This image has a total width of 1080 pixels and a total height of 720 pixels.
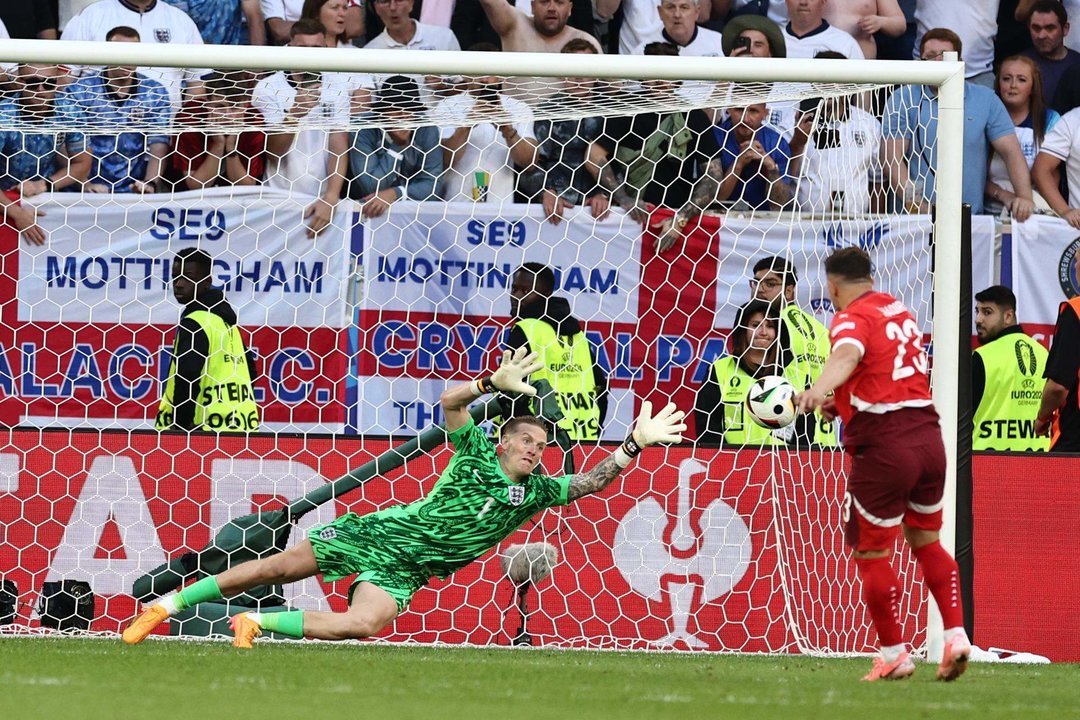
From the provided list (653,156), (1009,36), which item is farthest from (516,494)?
(1009,36)

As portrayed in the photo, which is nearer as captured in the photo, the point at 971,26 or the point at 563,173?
the point at 563,173

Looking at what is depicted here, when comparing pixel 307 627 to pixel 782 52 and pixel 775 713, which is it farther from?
pixel 782 52

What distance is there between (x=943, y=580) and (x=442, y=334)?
4.24 metres

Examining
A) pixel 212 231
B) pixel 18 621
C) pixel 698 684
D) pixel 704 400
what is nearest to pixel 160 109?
pixel 212 231

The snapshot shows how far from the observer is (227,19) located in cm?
1152

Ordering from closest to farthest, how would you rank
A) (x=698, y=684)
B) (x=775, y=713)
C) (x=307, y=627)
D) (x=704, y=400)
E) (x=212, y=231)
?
(x=775, y=713)
(x=698, y=684)
(x=307, y=627)
(x=704, y=400)
(x=212, y=231)

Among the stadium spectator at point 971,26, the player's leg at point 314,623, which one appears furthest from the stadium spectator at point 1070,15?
the player's leg at point 314,623

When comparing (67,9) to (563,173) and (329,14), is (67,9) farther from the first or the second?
(563,173)

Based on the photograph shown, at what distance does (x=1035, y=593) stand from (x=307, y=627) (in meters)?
3.98

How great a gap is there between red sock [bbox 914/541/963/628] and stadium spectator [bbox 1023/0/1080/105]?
6.83 metres

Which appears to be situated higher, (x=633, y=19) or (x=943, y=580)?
(x=633, y=19)

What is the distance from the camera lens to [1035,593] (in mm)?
8406

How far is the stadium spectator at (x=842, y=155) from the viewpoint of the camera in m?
8.60

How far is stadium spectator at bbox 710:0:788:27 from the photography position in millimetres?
12055
